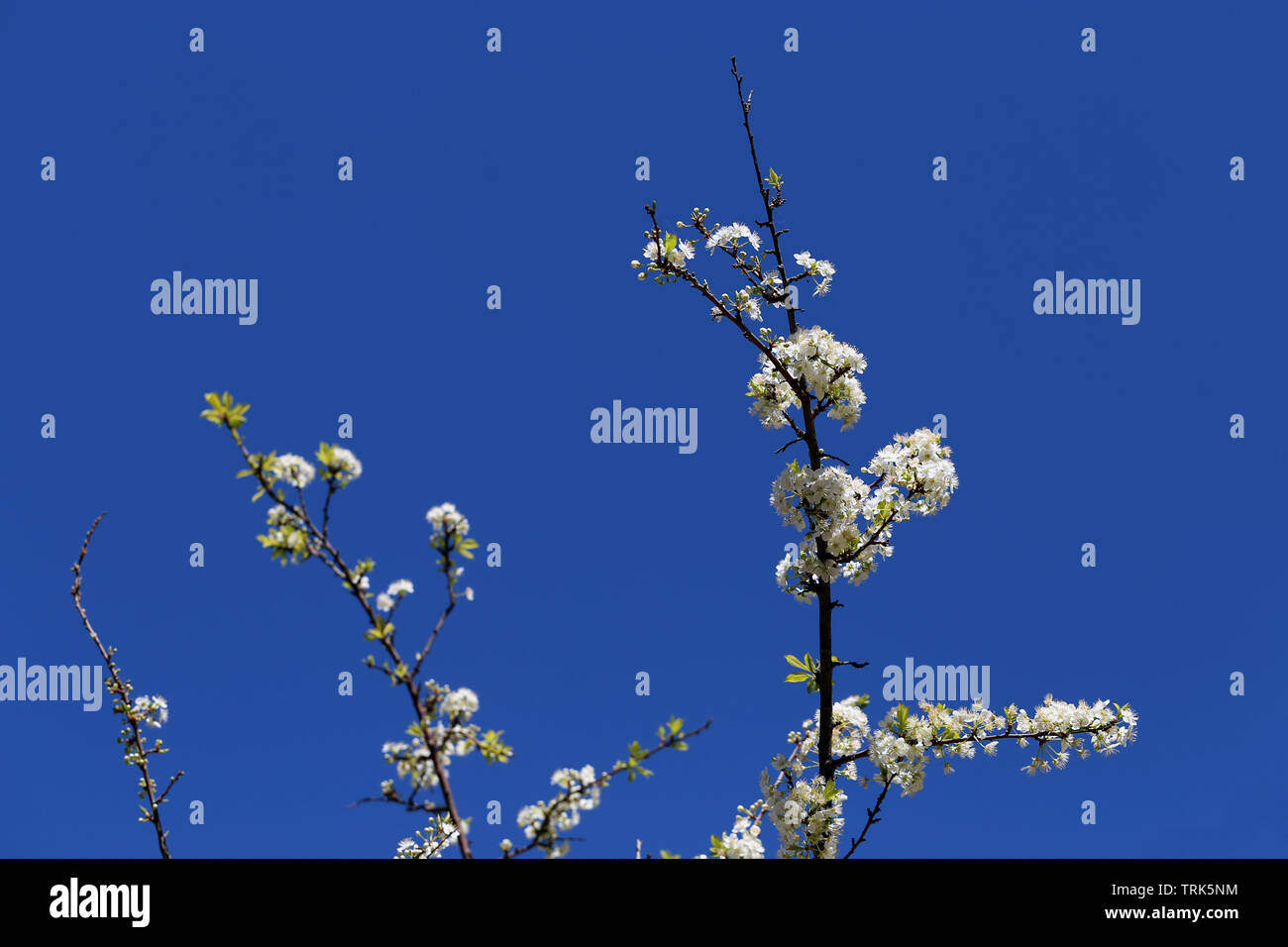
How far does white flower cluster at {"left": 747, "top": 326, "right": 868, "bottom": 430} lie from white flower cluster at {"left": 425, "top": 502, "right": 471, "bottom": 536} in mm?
2006

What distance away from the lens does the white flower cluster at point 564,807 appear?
244cm

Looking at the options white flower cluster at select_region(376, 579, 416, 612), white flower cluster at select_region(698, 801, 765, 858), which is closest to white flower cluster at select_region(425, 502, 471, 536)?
white flower cluster at select_region(376, 579, 416, 612)

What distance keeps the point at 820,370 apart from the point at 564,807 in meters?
2.51

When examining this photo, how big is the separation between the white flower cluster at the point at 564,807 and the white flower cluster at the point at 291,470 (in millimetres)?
1349

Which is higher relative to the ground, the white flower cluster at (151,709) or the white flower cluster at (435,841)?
the white flower cluster at (151,709)

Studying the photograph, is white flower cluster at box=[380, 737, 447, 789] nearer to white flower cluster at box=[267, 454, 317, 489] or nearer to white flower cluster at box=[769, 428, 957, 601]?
white flower cluster at box=[267, 454, 317, 489]

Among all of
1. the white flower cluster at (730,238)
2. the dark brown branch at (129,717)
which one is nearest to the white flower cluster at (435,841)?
the dark brown branch at (129,717)

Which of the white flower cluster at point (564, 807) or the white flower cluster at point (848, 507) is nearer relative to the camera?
the white flower cluster at point (564, 807)

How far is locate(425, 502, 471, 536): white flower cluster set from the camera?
8.02 ft

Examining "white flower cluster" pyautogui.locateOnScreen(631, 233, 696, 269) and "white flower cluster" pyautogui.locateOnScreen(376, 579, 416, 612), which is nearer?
"white flower cluster" pyautogui.locateOnScreen(376, 579, 416, 612)

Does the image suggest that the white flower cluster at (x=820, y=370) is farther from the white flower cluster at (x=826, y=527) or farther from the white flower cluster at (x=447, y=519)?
the white flower cluster at (x=447, y=519)

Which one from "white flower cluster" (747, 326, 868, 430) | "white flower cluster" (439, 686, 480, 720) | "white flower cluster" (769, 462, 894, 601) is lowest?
"white flower cluster" (439, 686, 480, 720)
